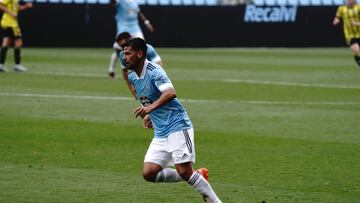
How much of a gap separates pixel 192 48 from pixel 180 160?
33305 millimetres

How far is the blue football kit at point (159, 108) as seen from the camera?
8547 millimetres

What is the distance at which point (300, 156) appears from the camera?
40.0ft

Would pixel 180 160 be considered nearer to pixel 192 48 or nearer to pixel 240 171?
pixel 240 171

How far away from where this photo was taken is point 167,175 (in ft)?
29.2

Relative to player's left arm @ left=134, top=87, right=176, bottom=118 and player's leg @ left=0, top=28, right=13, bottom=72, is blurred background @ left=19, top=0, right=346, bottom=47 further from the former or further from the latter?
player's left arm @ left=134, top=87, right=176, bottom=118

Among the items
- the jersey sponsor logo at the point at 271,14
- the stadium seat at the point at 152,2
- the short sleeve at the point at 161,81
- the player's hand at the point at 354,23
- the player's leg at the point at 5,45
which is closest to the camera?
the short sleeve at the point at 161,81

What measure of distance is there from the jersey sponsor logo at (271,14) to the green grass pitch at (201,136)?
49.1 ft

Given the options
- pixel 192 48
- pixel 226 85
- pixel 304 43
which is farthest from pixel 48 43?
pixel 226 85

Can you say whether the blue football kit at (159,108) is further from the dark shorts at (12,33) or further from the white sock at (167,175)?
the dark shorts at (12,33)

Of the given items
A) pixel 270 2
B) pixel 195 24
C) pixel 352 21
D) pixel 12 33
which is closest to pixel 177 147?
pixel 12 33

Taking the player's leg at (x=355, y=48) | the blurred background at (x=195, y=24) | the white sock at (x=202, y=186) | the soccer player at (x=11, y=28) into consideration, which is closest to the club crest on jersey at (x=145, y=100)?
the white sock at (x=202, y=186)

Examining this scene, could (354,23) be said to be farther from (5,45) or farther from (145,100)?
(145,100)

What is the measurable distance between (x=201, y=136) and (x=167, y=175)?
514 cm

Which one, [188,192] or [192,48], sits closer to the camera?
[188,192]
